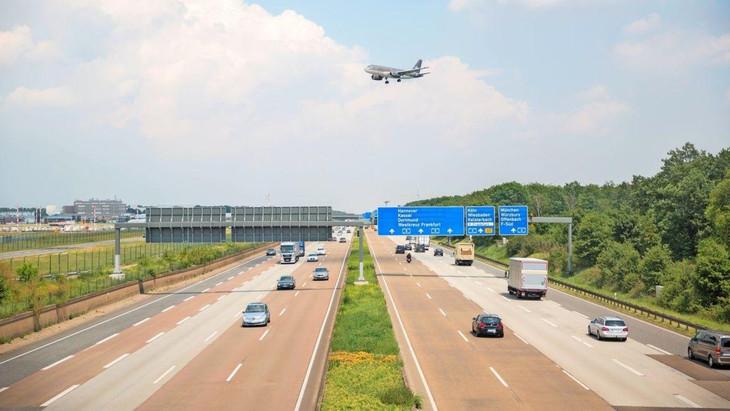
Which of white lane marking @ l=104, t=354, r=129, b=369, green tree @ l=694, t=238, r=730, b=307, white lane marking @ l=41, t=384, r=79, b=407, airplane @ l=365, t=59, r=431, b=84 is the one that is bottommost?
white lane marking @ l=104, t=354, r=129, b=369

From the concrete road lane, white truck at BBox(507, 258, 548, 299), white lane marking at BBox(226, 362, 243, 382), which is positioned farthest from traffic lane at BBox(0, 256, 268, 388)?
white truck at BBox(507, 258, 548, 299)

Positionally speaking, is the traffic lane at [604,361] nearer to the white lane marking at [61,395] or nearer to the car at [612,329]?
the car at [612,329]

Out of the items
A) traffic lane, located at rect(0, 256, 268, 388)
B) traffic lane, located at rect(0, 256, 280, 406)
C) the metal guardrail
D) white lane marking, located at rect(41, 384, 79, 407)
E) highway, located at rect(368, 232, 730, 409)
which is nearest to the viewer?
white lane marking, located at rect(41, 384, 79, 407)

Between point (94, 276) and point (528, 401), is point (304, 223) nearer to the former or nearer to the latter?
point (94, 276)

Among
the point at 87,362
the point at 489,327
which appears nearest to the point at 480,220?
the point at 489,327

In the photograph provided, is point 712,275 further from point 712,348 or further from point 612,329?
point 712,348

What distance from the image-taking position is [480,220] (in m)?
66.4

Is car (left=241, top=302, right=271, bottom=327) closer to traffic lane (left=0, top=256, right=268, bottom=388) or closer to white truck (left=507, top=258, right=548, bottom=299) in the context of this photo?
traffic lane (left=0, top=256, right=268, bottom=388)

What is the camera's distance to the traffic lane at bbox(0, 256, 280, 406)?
2333 centimetres

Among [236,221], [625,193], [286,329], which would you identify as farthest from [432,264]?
[625,193]

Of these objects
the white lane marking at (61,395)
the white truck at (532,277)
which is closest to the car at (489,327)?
the white truck at (532,277)

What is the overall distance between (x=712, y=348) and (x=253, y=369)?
20.9 metres

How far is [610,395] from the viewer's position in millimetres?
22938

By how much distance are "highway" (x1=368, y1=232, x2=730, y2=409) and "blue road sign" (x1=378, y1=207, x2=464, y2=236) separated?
15.1 meters
